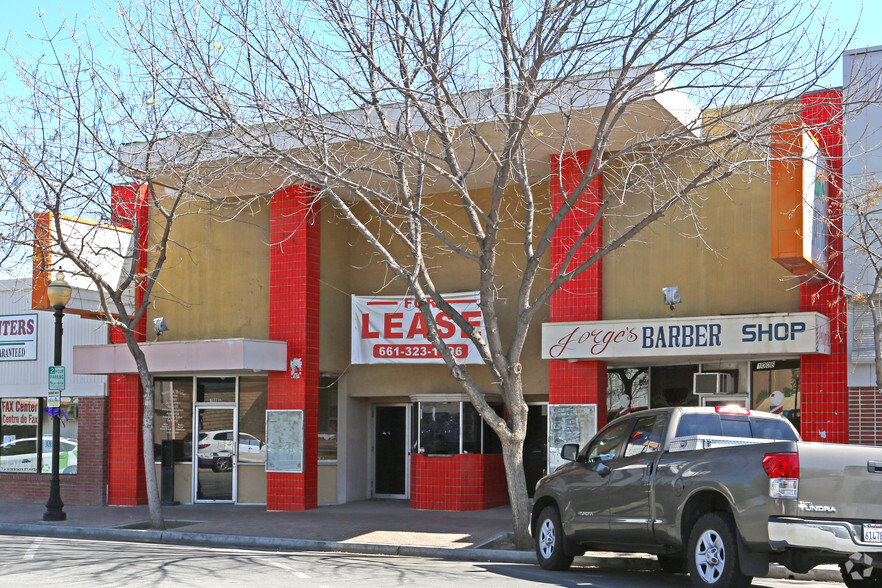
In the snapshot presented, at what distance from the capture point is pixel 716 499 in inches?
372

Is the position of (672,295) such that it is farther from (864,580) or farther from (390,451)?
(390,451)

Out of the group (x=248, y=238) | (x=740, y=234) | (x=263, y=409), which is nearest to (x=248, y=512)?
(x=263, y=409)

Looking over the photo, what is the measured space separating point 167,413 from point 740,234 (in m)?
12.9

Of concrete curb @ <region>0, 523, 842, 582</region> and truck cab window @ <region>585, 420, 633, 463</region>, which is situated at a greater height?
truck cab window @ <region>585, 420, 633, 463</region>

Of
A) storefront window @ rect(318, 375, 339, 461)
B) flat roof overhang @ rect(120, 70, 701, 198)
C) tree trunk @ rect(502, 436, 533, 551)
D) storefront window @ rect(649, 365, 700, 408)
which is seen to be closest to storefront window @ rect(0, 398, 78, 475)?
storefront window @ rect(318, 375, 339, 461)

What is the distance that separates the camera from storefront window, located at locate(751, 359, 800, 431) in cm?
1634

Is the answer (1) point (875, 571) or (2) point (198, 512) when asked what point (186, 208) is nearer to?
(2) point (198, 512)

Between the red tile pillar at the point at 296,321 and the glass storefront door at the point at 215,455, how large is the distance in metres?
1.75

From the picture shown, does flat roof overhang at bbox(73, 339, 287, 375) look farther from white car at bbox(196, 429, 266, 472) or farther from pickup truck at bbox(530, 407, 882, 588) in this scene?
pickup truck at bbox(530, 407, 882, 588)

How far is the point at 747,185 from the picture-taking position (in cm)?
1648

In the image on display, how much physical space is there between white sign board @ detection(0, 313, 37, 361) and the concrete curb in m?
6.10

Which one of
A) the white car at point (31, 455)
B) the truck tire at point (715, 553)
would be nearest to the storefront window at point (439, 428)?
the white car at point (31, 455)

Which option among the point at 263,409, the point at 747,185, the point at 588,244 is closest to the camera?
the point at 747,185

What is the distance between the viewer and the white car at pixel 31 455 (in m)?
22.3
